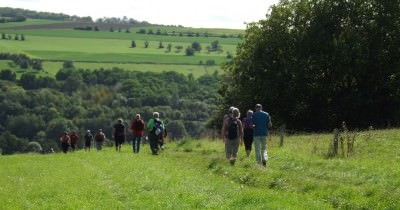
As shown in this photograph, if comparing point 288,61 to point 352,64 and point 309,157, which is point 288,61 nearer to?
point 352,64

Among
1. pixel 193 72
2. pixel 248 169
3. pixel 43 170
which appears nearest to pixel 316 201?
pixel 248 169

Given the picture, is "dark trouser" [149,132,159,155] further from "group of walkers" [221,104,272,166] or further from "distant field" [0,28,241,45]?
"distant field" [0,28,241,45]

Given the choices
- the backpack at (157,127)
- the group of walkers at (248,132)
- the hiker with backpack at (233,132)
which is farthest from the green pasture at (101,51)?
the hiker with backpack at (233,132)

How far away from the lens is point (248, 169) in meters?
22.7

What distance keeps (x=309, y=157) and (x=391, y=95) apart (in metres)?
26.5

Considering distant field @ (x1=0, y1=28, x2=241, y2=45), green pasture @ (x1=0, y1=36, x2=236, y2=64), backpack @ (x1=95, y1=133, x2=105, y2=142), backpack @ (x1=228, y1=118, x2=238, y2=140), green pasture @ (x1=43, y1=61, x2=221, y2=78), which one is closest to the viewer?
backpack @ (x1=228, y1=118, x2=238, y2=140)

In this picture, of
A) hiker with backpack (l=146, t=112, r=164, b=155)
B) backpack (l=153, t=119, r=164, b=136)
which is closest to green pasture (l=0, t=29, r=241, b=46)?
backpack (l=153, t=119, r=164, b=136)

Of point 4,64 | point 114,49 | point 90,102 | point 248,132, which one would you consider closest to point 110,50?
point 114,49

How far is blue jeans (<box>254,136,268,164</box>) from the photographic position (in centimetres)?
2444

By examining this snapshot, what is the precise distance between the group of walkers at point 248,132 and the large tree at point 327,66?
23282 mm

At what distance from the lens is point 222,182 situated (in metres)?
20.1

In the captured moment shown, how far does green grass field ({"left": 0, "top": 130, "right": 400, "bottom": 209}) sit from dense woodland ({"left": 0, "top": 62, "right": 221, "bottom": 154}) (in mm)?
51881

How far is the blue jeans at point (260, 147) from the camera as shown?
2444 cm

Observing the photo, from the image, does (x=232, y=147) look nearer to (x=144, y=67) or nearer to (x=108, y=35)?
(x=144, y=67)
